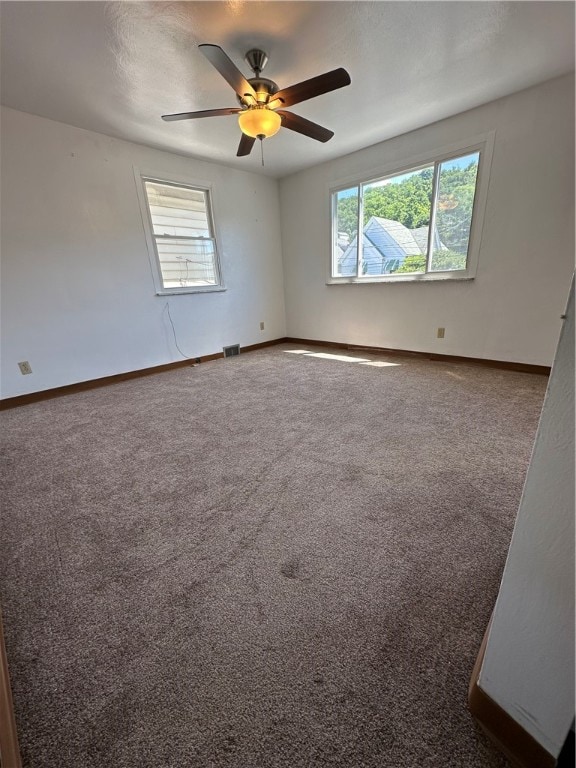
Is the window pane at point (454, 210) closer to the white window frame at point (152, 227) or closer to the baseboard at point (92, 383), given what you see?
the white window frame at point (152, 227)

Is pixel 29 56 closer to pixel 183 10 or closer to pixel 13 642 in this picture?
pixel 183 10

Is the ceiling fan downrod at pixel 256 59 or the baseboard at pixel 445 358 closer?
the ceiling fan downrod at pixel 256 59

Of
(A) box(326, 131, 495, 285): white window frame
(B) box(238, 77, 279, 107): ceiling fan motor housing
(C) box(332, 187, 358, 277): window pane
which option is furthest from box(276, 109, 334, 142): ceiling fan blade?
(C) box(332, 187, 358, 277): window pane

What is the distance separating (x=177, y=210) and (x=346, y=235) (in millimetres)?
2235

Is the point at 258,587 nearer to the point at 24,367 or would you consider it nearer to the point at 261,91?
the point at 261,91

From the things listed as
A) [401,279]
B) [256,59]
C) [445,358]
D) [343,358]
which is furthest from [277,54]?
[445,358]

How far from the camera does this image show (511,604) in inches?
23.1

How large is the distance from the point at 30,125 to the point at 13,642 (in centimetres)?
383

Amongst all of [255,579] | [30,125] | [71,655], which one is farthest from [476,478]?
[30,125]

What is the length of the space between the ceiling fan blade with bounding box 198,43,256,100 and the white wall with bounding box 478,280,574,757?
2037mm

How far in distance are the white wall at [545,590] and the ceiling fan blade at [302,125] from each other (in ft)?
8.03

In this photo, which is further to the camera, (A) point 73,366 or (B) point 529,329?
(A) point 73,366

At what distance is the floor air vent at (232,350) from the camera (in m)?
4.46

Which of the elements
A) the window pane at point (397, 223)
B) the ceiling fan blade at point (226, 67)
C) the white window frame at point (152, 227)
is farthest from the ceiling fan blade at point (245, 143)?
the window pane at point (397, 223)
